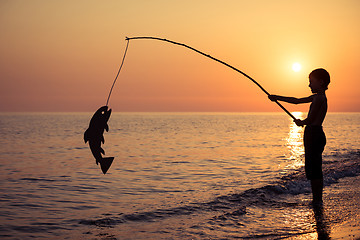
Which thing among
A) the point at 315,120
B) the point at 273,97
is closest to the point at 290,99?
the point at 273,97

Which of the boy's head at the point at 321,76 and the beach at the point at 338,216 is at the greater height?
the boy's head at the point at 321,76

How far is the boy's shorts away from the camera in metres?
6.85

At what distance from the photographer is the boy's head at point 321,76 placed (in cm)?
685

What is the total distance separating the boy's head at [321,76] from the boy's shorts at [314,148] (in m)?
0.80

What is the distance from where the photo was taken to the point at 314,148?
22.6 feet

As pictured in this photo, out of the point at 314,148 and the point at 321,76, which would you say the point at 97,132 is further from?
the point at 321,76

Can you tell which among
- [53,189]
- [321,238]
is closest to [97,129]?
[321,238]

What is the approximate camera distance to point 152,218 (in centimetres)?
802

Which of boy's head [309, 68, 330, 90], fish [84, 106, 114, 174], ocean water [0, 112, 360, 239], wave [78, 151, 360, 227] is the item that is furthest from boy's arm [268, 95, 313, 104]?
fish [84, 106, 114, 174]

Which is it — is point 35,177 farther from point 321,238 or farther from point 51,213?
point 321,238

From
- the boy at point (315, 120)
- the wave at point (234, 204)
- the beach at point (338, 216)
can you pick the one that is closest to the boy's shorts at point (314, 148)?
the boy at point (315, 120)

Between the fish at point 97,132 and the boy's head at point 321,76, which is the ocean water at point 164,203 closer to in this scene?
the fish at point 97,132

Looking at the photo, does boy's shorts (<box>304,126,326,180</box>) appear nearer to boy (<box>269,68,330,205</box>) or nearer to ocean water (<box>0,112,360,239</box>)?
boy (<box>269,68,330,205</box>)

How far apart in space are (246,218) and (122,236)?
7.90ft
